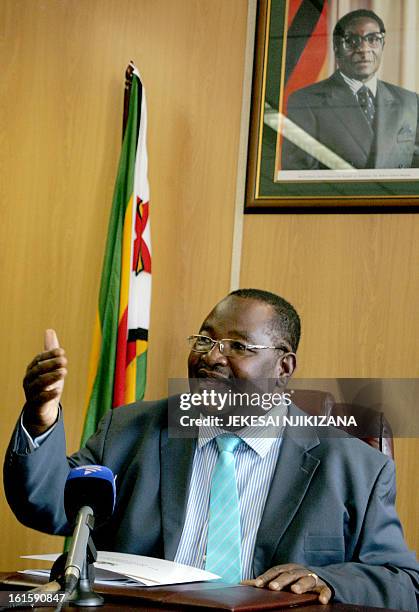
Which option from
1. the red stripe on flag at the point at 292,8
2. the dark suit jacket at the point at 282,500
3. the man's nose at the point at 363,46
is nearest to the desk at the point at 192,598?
the dark suit jacket at the point at 282,500

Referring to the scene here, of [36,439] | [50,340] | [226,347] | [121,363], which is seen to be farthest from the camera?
[121,363]

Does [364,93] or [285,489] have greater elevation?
[364,93]

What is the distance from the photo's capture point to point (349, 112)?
4.16 metres

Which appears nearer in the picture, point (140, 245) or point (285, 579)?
point (285, 579)

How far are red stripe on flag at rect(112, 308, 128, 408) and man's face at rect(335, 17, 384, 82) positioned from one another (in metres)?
1.53

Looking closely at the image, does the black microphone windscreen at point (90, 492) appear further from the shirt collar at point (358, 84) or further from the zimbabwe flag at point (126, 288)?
the shirt collar at point (358, 84)

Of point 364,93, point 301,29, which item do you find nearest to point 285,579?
point 364,93

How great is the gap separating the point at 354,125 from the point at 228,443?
86.3 inches

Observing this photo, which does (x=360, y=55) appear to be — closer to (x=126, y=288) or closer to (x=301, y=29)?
(x=301, y=29)

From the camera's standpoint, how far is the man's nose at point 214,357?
250cm

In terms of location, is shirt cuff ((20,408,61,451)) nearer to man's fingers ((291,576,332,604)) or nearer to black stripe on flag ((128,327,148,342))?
man's fingers ((291,576,332,604))

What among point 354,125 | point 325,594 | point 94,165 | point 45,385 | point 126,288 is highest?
point 354,125

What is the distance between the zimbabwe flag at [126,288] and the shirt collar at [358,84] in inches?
38.1

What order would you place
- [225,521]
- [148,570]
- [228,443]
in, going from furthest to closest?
[228,443] < [225,521] < [148,570]
